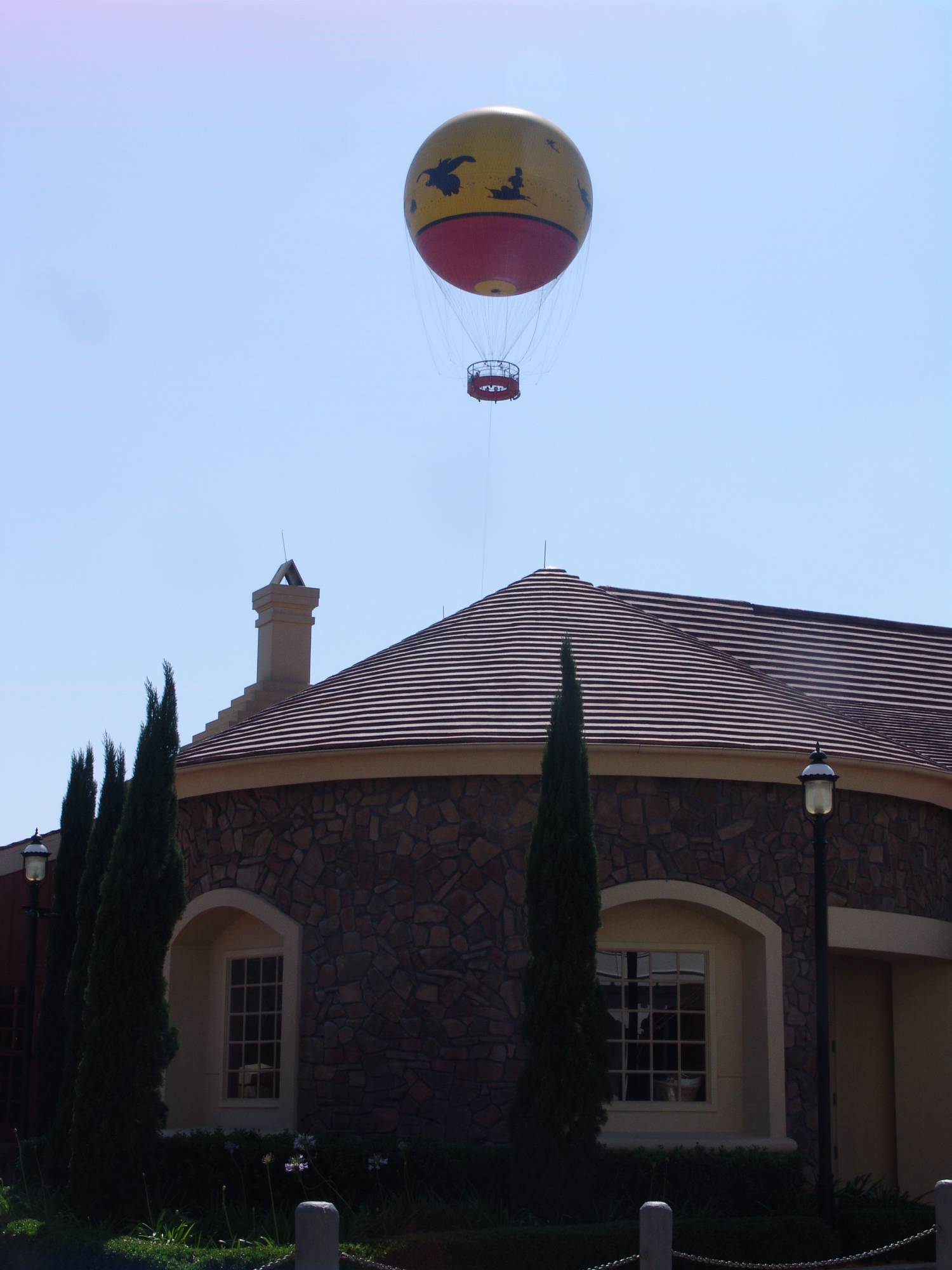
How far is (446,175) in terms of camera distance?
72.9 feet

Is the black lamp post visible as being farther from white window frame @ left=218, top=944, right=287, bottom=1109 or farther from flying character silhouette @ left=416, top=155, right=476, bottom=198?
flying character silhouette @ left=416, top=155, right=476, bottom=198

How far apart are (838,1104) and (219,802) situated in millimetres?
7553

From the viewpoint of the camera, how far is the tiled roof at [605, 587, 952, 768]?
65.3 ft

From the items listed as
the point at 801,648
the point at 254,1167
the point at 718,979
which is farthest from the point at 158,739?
the point at 801,648

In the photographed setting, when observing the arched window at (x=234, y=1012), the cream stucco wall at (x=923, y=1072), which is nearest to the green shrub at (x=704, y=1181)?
the cream stucco wall at (x=923, y=1072)

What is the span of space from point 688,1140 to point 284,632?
13.4m

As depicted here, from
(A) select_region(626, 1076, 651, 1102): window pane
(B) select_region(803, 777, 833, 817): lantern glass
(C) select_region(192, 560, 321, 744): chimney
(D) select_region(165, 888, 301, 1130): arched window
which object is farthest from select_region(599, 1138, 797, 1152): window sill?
(C) select_region(192, 560, 321, 744): chimney

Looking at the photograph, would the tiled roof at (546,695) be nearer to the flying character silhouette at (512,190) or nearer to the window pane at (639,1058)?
the window pane at (639,1058)

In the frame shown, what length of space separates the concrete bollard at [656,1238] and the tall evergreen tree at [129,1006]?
19.4ft

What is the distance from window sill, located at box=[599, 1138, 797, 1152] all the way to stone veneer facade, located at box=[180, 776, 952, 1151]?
1.23 ft

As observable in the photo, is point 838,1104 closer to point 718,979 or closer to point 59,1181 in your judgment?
point 718,979

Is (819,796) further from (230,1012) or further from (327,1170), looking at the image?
(230,1012)

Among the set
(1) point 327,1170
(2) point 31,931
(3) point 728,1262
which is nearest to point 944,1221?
(3) point 728,1262

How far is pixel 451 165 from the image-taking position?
2214cm
